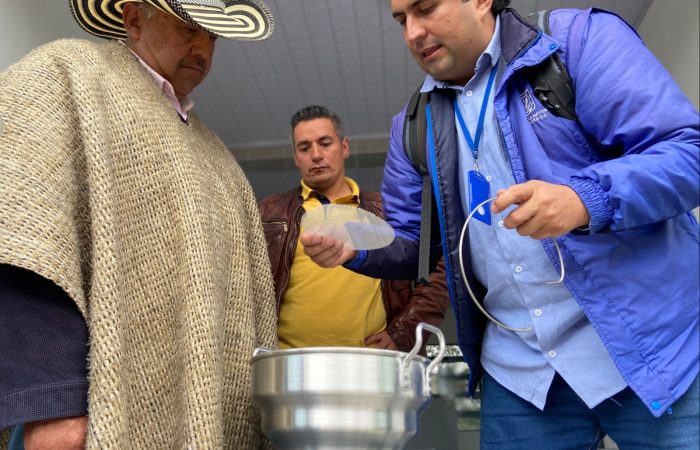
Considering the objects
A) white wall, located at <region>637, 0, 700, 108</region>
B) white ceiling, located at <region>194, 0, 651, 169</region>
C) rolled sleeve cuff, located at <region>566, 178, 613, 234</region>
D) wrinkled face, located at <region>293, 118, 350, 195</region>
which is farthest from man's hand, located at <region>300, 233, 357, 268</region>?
white ceiling, located at <region>194, 0, 651, 169</region>

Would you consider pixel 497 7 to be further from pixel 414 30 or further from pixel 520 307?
pixel 520 307

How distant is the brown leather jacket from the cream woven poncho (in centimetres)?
83

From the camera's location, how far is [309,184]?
245cm

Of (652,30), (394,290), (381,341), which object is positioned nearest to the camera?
(381,341)

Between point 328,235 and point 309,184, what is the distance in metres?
1.16

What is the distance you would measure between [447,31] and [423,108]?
0.16 m

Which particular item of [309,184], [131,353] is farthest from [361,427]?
[309,184]

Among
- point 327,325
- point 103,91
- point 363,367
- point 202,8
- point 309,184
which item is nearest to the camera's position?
point 363,367

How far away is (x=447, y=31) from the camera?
4.49ft

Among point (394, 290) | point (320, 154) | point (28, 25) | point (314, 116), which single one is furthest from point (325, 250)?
point (28, 25)

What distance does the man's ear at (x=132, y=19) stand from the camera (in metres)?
1.47

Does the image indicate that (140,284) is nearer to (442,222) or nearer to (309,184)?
(442,222)

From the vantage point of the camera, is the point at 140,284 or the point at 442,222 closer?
the point at 140,284

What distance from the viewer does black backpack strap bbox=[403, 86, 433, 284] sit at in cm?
136
